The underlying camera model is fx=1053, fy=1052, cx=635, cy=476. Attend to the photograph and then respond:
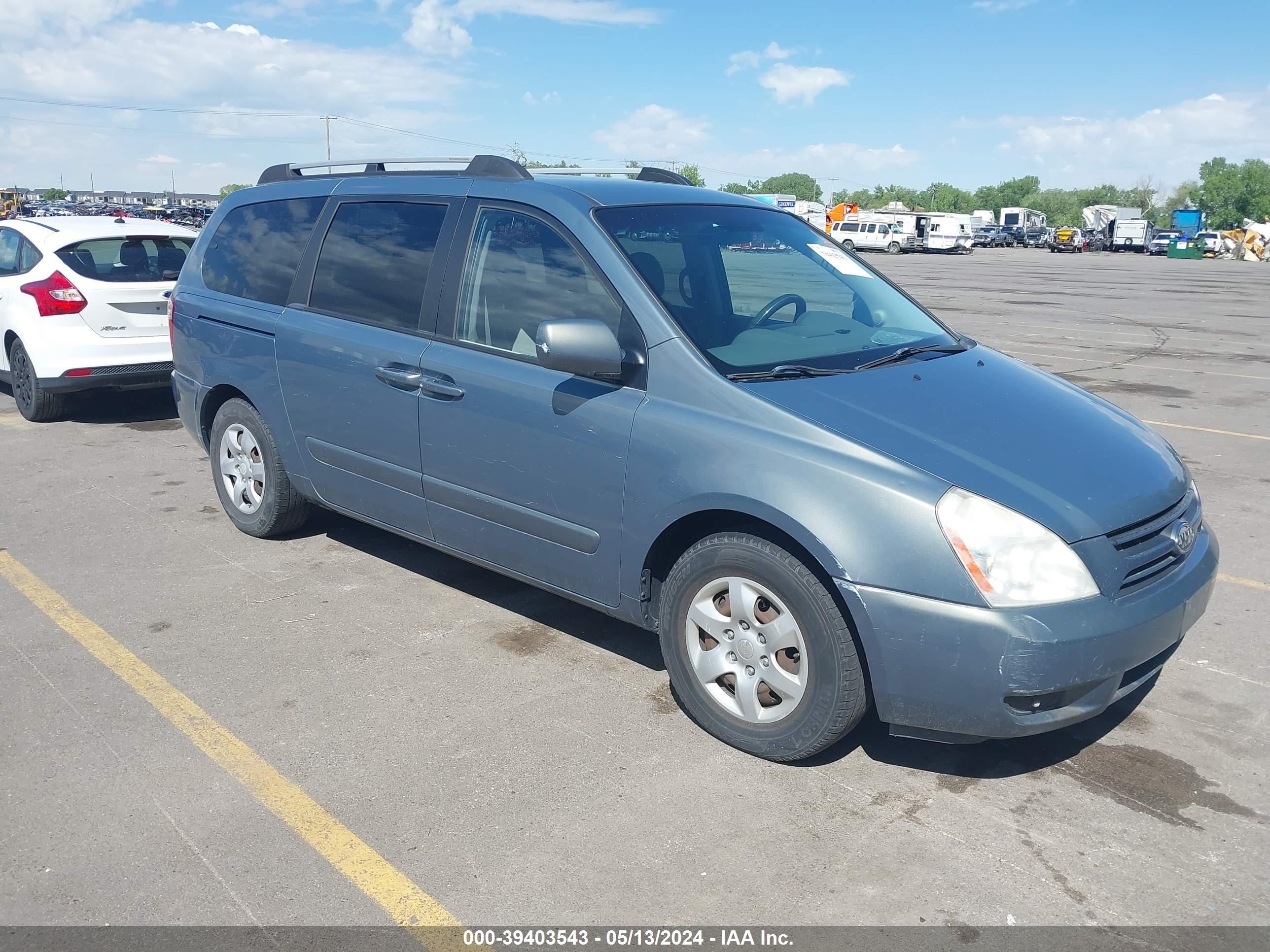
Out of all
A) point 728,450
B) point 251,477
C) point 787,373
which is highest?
point 787,373

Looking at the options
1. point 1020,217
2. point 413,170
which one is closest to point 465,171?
point 413,170

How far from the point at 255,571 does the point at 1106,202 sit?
19072 centimetres

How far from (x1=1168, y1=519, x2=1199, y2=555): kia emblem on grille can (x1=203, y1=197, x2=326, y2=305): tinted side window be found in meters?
4.03

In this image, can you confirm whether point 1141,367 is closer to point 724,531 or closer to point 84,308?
point 724,531

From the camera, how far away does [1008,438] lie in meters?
3.48

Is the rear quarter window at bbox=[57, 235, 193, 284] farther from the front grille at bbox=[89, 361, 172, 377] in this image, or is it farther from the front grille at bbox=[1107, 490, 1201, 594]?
the front grille at bbox=[1107, 490, 1201, 594]

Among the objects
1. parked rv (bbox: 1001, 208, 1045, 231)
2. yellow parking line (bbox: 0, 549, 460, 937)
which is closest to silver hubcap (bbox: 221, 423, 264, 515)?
yellow parking line (bbox: 0, 549, 460, 937)

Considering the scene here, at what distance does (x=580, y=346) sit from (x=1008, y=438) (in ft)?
4.79

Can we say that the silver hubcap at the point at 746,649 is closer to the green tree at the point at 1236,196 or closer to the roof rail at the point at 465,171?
the roof rail at the point at 465,171

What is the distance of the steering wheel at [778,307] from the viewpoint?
4090 millimetres

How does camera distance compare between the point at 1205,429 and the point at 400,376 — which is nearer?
the point at 400,376

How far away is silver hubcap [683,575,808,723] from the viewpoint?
340cm

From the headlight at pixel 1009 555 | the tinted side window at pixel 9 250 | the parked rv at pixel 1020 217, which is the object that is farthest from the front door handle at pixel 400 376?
the parked rv at pixel 1020 217

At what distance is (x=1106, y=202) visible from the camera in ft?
567
